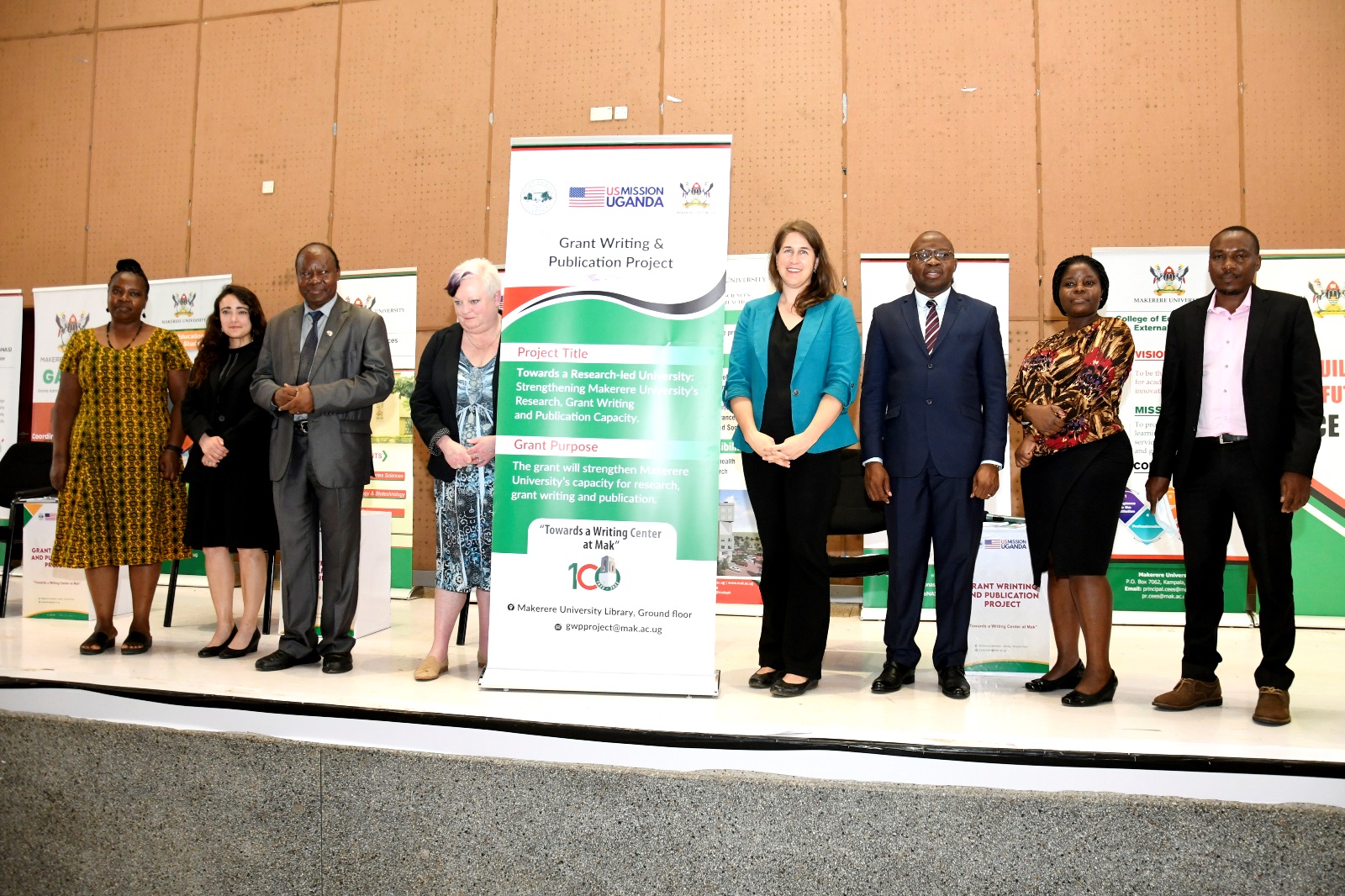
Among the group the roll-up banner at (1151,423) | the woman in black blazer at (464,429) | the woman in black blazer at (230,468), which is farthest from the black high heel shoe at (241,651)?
the roll-up banner at (1151,423)

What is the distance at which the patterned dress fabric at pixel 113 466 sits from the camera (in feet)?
11.9

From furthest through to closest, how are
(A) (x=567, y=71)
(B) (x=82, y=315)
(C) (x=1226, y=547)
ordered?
(B) (x=82, y=315) < (A) (x=567, y=71) < (C) (x=1226, y=547)

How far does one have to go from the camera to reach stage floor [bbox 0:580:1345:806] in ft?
7.63

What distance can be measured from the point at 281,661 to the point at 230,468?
0.83m

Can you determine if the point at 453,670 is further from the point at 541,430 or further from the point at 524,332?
the point at 524,332

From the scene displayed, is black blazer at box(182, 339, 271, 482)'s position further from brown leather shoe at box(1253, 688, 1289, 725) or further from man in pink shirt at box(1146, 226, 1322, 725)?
brown leather shoe at box(1253, 688, 1289, 725)

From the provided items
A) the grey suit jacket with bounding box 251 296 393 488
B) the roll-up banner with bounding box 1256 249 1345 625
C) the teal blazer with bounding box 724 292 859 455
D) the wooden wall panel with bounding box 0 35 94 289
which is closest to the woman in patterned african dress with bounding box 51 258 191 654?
the grey suit jacket with bounding box 251 296 393 488

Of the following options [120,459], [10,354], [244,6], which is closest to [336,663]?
[120,459]

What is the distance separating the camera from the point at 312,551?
134 inches

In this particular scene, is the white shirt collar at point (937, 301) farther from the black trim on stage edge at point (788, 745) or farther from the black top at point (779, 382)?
Answer: the black trim on stage edge at point (788, 745)

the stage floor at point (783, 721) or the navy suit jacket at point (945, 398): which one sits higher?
the navy suit jacket at point (945, 398)

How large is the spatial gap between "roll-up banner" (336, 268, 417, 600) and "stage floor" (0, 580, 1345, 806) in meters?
2.18

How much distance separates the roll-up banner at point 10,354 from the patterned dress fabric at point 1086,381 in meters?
6.84

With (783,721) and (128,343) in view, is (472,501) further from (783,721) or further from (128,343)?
(128,343)
